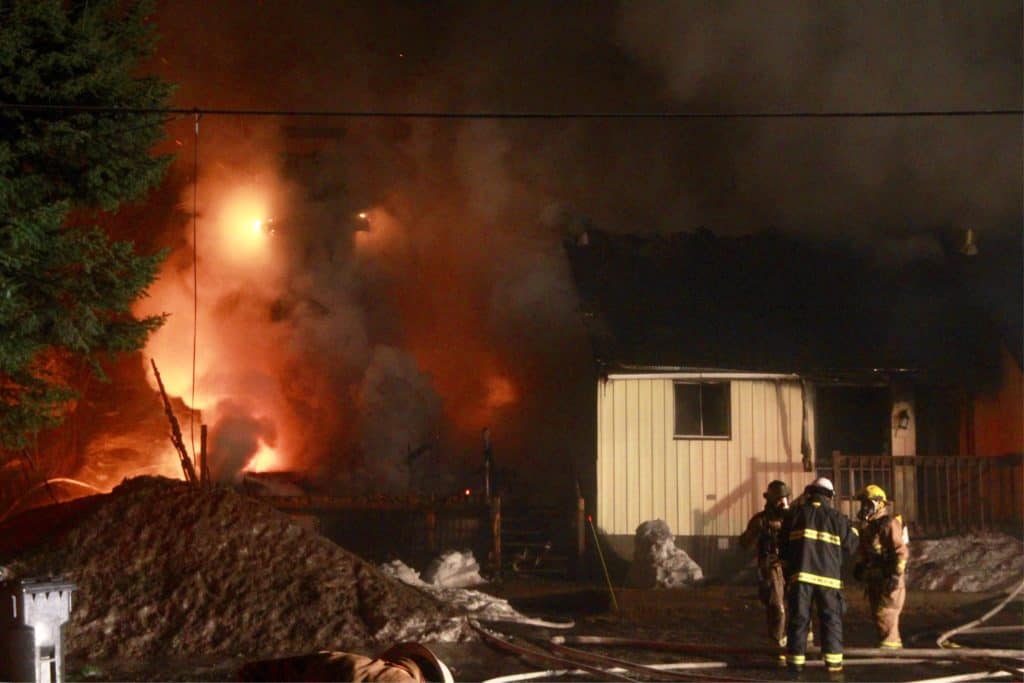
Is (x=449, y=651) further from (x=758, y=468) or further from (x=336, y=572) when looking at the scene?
(x=758, y=468)

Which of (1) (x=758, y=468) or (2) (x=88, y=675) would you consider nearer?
(2) (x=88, y=675)

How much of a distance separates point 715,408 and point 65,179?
10.5 metres

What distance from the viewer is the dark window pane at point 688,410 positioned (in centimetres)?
1686

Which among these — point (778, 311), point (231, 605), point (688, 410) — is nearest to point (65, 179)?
point (231, 605)

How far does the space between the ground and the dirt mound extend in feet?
1.29

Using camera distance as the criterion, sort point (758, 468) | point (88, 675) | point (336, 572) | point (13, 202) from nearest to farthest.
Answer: point (88, 675), point (13, 202), point (336, 572), point (758, 468)

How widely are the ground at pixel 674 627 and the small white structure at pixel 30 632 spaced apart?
2649 mm

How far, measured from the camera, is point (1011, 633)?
11.7 meters

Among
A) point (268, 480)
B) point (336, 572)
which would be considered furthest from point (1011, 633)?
point (268, 480)

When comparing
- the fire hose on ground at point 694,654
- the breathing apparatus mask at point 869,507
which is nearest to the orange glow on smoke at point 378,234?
the fire hose on ground at point 694,654

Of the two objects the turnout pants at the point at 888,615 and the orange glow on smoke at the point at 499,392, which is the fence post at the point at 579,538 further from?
the orange glow on smoke at the point at 499,392

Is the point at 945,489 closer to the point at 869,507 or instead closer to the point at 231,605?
the point at 869,507

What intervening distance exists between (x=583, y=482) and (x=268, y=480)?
264 inches

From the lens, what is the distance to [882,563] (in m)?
10.3
